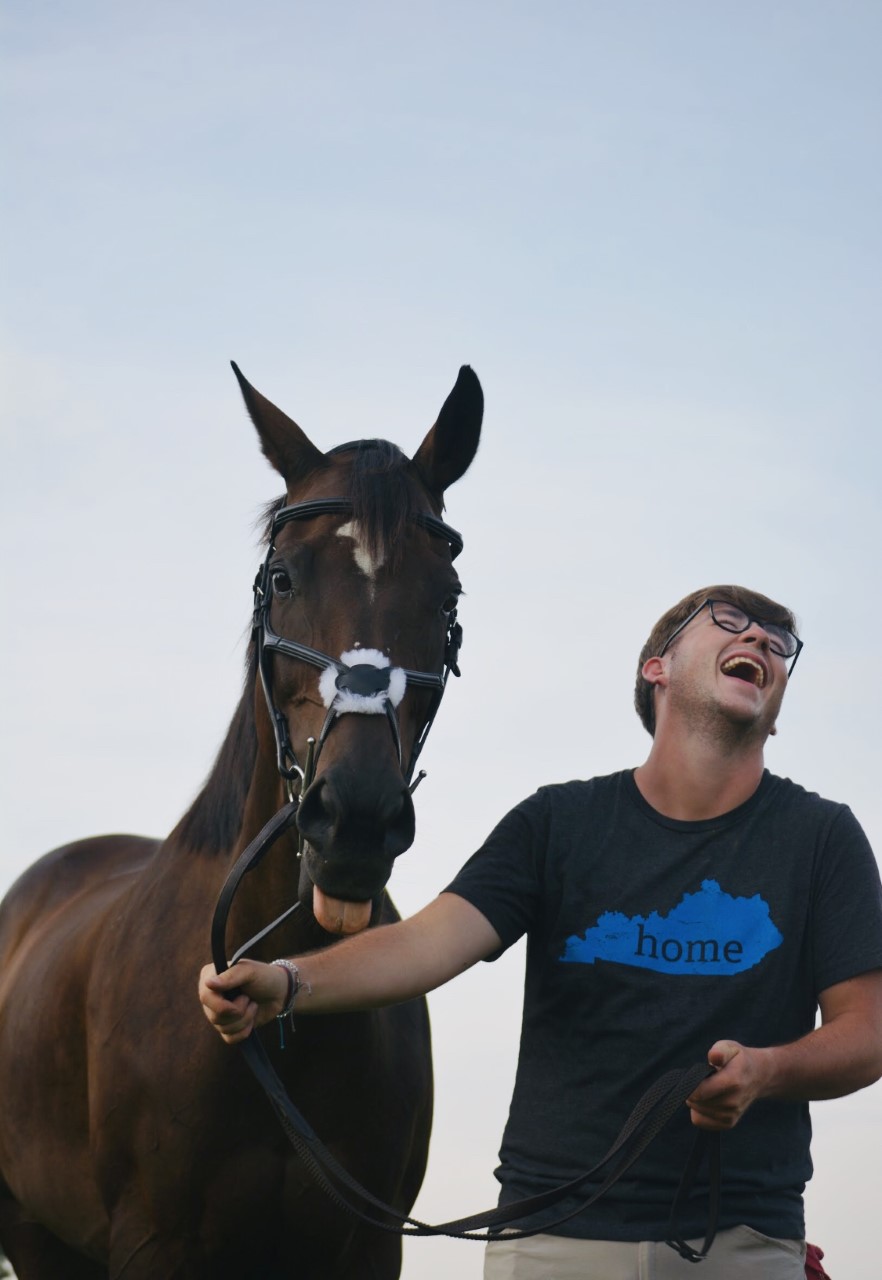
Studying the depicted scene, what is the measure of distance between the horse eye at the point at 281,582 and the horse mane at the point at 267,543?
0.24 meters

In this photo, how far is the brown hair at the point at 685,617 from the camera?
3.64 m

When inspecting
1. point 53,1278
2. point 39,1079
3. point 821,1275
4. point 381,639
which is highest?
point 381,639

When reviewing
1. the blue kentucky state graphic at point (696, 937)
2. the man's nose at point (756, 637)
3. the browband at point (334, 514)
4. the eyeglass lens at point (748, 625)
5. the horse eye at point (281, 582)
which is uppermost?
the browband at point (334, 514)

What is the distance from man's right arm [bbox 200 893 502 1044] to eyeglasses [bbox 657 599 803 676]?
93 cm

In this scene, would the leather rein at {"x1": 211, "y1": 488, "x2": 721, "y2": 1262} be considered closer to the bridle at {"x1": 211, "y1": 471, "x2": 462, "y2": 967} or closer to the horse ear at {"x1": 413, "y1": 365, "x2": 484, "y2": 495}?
the bridle at {"x1": 211, "y1": 471, "x2": 462, "y2": 967}

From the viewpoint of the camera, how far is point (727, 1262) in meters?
3.07

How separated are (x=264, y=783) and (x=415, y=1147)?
52.9 inches

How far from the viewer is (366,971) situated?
3.10m

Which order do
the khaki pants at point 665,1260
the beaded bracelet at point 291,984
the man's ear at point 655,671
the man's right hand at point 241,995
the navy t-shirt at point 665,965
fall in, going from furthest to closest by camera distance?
the man's ear at point 655,671 < the navy t-shirt at point 665,965 < the khaki pants at point 665,1260 < the beaded bracelet at point 291,984 < the man's right hand at point 241,995

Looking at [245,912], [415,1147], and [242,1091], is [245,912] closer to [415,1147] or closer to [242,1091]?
[242,1091]

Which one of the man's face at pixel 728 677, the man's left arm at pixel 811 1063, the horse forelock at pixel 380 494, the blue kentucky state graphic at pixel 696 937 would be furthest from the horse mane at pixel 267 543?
the man's left arm at pixel 811 1063

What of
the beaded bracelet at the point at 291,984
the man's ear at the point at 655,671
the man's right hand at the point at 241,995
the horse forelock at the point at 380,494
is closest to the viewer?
the man's right hand at the point at 241,995

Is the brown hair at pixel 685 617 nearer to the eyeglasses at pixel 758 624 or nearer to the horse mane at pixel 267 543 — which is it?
the eyeglasses at pixel 758 624

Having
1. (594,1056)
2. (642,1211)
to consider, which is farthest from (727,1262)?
(594,1056)
